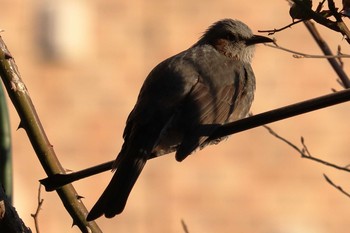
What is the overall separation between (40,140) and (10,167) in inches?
7.0

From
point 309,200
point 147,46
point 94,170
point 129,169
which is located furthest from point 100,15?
point 94,170

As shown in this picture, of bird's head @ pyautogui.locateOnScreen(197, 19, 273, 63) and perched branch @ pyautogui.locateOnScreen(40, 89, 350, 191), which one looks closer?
perched branch @ pyautogui.locateOnScreen(40, 89, 350, 191)

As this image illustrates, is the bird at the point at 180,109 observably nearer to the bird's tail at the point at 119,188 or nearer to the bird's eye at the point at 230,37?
the bird's tail at the point at 119,188

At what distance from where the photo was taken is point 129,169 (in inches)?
167

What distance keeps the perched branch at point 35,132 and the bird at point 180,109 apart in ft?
1.05

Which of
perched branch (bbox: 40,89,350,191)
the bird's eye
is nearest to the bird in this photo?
the bird's eye

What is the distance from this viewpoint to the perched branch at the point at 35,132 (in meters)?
3.43

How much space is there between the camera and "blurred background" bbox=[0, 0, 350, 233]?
44.5ft

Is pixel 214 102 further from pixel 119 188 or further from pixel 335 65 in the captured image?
pixel 335 65

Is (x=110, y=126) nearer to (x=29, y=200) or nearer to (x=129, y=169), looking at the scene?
(x=29, y=200)

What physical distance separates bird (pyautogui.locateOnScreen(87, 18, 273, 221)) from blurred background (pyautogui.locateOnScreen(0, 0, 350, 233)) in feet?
26.7

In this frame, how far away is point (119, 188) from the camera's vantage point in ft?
13.4

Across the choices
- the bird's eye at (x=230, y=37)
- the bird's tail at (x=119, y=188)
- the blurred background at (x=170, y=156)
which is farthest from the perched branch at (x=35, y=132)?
the blurred background at (x=170, y=156)

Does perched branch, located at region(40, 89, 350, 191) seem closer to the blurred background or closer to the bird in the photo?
the bird
